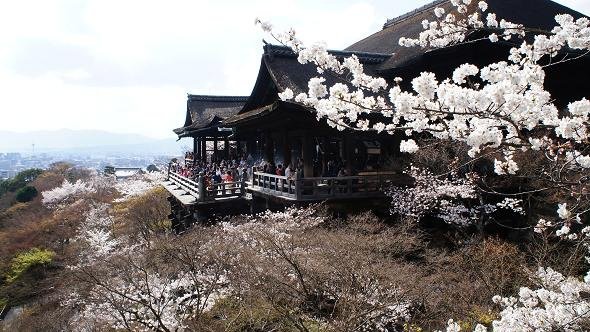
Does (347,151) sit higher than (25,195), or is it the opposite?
(347,151)

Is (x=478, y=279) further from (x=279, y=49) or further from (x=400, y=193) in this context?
(x=279, y=49)

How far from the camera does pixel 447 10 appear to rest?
16078mm

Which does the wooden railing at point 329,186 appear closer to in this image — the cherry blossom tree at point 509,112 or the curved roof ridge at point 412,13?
the cherry blossom tree at point 509,112

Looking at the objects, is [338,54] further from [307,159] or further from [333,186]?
[333,186]

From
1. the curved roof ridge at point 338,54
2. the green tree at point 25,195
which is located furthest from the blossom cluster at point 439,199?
the green tree at point 25,195

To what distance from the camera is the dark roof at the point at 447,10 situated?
13766 mm

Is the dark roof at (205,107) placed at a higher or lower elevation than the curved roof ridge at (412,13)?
lower

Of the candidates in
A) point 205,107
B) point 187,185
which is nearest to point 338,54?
point 187,185

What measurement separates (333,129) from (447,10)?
23.8 feet

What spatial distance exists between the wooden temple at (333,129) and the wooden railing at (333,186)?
27 millimetres

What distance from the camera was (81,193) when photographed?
38.3 metres

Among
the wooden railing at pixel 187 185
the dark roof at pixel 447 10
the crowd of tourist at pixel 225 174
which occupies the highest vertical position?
the dark roof at pixel 447 10

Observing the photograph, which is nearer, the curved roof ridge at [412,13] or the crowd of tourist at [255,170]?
the crowd of tourist at [255,170]

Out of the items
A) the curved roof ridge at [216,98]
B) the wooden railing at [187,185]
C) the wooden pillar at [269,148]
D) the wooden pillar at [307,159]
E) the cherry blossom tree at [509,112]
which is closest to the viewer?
the cherry blossom tree at [509,112]
